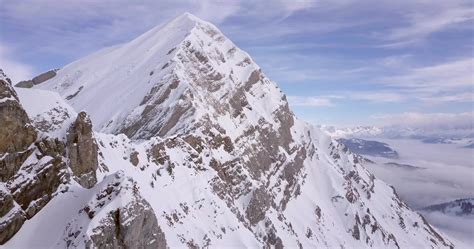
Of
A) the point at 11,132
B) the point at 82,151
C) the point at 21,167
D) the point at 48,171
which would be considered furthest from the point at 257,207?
the point at 11,132

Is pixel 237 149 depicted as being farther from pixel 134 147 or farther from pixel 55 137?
pixel 55 137

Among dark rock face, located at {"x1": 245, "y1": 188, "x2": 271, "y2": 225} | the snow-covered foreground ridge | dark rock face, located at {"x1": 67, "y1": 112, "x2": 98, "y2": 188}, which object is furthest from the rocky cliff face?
dark rock face, located at {"x1": 245, "y1": 188, "x2": 271, "y2": 225}

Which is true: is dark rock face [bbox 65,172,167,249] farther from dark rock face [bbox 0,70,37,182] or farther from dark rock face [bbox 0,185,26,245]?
dark rock face [bbox 0,70,37,182]

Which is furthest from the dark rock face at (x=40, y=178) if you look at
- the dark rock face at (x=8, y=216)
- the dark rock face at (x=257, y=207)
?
the dark rock face at (x=257, y=207)

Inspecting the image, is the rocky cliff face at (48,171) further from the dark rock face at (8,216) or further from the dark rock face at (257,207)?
the dark rock face at (257,207)

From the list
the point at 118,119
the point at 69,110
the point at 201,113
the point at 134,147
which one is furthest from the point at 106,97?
the point at 69,110

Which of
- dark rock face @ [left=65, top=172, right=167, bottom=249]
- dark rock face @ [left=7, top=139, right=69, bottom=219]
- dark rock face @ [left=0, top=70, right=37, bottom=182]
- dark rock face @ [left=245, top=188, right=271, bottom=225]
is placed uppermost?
dark rock face @ [left=0, top=70, right=37, bottom=182]
